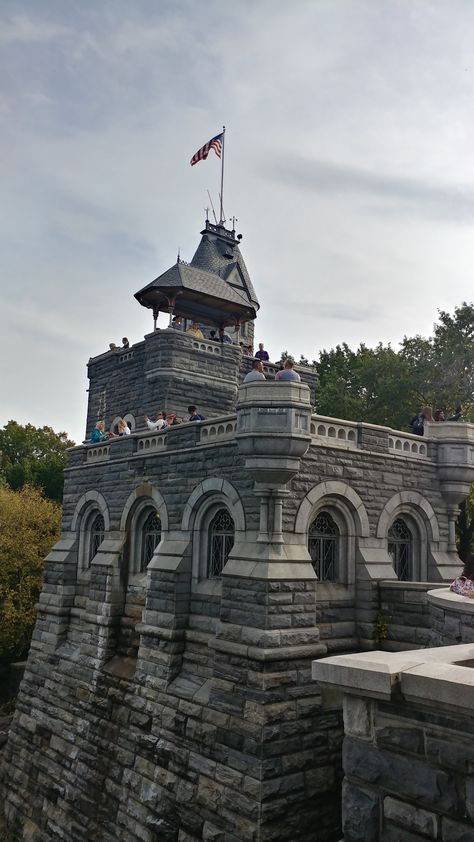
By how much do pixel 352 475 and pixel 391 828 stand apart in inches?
343

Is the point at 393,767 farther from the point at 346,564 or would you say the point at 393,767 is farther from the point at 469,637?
the point at 346,564

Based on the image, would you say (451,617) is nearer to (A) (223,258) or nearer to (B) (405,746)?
(B) (405,746)

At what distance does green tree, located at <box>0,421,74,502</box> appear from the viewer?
3759 cm

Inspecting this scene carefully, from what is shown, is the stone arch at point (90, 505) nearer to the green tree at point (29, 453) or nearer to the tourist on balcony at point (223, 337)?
the tourist on balcony at point (223, 337)

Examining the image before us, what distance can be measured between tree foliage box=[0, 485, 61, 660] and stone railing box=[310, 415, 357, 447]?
17.4 m

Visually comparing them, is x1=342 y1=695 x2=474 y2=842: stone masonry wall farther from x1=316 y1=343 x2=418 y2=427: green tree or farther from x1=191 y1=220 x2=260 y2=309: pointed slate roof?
x1=191 y1=220 x2=260 y2=309: pointed slate roof

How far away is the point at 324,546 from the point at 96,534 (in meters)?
7.79

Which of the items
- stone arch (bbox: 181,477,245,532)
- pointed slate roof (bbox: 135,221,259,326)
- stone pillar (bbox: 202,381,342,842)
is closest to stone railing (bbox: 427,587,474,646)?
stone pillar (bbox: 202,381,342,842)

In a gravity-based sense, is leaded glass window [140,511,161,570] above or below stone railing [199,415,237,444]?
below

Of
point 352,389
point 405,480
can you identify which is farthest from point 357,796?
point 352,389

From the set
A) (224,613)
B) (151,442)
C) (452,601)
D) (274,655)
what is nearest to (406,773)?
(452,601)

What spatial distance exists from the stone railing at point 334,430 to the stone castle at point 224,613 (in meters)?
0.03

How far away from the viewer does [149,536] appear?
15719 mm

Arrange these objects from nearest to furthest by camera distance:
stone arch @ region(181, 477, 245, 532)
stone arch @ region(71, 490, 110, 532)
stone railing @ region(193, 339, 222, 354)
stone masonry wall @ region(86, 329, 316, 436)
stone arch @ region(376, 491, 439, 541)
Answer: stone arch @ region(181, 477, 245, 532) < stone arch @ region(376, 491, 439, 541) < stone arch @ region(71, 490, 110, 532) < stone masonry wall @ region(86, 329, 316, 436) < stone railing @ region(193, 339, 222, 354)
